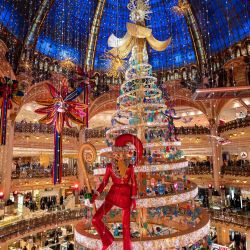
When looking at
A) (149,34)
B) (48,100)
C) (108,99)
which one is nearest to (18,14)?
(108,99)

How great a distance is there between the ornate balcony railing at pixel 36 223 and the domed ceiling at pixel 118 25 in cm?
1268

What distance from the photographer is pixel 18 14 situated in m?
18.3

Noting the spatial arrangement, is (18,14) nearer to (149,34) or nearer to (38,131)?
(38,131)

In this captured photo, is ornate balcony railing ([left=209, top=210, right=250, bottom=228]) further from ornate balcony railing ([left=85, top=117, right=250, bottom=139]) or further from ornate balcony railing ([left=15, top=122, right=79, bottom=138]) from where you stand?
ornate balcony railing ([left=15, top=122, right=79, bottom=138])

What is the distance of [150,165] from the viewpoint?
4406mm

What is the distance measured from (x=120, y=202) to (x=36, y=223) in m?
13.2

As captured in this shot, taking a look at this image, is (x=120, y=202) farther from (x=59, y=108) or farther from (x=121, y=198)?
(x=59, y=108)

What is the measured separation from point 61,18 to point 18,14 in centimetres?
459

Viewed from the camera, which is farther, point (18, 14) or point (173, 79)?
point (173, 79)

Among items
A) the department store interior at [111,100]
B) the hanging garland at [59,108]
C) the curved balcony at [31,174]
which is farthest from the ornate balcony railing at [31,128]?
the hanging garland at [59,108]

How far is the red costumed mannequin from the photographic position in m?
3.31

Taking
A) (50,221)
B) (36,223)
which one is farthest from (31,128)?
(36,223)

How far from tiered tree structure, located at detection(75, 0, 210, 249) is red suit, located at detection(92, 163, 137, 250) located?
12.0 inches

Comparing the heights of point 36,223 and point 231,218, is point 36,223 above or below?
above
